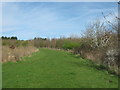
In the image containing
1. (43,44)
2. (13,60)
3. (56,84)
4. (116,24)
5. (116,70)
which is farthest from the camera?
(43,44)

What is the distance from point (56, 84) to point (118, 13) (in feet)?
25.0

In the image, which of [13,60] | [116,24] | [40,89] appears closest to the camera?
[40,89]

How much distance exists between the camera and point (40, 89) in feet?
36.0

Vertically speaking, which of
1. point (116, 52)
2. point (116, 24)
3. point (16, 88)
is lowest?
point (16, 88)

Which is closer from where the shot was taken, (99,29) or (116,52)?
(116,52)

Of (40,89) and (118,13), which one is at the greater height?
(118,13)

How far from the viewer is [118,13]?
17.1 metres

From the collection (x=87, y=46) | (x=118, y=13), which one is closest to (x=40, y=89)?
(x=118, y=13)

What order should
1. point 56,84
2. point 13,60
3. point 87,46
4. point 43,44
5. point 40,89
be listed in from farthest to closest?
point 43,44 → point 87,46 → point 13,60 → point 56,84 → point 40,89

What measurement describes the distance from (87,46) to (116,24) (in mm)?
24584

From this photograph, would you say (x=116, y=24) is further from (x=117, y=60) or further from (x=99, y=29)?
(x=99, y=29)

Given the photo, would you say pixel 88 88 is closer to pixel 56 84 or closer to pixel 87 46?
pixel 56 84

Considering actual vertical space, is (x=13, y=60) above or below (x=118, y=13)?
below

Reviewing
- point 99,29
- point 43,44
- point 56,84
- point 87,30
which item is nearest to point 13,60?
point 56,84
